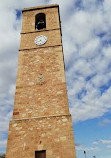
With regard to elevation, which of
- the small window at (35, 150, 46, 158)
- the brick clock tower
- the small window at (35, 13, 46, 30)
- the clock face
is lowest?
the small window at (35, 150, 46, 158)

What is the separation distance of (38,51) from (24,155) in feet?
20.7

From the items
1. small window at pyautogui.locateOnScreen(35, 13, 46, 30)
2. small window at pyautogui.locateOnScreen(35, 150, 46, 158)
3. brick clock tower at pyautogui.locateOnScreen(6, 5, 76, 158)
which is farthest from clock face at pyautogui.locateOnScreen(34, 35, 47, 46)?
small window at pyautogui.locateOnScreen(35, 150, 46, 158)

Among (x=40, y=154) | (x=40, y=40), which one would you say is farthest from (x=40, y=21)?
(x=40, y=154)

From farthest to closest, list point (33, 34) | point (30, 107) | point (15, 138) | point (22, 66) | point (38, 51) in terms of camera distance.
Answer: point (33, 34) < point (38, 51) < point (22, 66) < point (30, 107) < point (15, 138)

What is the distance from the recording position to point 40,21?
12844 millimetres

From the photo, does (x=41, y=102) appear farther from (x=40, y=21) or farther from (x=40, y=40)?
(x=40, y=21)

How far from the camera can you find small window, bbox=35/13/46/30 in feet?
42.0

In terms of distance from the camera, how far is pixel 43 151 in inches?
267

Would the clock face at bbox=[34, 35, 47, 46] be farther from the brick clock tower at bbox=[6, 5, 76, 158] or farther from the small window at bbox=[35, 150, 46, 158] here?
the small window at bbox=[35, 150, 46, 158]

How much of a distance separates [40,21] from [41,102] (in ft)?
25.5

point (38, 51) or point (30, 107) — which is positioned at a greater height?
point (38, 51)

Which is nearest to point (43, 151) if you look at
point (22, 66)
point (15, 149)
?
point (15, 149)

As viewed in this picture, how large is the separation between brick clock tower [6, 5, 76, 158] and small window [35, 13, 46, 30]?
1287mm

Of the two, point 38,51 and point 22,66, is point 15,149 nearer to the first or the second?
point 22,66
